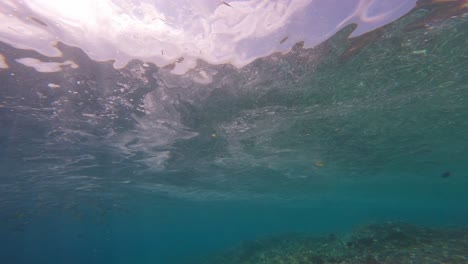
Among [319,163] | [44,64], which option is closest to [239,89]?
[44,64]

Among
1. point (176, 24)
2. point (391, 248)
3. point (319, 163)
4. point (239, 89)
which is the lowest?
point (391, 248)

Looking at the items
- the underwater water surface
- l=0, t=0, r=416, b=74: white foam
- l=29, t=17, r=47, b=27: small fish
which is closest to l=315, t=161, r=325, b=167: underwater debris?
the underwater water surface

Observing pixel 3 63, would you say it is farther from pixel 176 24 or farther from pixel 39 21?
pixel 176 24

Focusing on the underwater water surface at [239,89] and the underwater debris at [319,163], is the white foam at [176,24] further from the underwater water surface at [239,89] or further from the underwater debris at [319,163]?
the underwater debris at [319,163]

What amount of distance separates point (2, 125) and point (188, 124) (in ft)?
33.5

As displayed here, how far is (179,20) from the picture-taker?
29.5ft

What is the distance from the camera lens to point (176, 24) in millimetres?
9141

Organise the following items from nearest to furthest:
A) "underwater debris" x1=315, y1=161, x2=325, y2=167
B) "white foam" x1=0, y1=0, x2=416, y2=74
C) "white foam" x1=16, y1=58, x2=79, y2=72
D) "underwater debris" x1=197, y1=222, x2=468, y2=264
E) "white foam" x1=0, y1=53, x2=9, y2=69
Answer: "white foam" x1=0, y1=0, x2=416, y2=74
"white foam" x1=0, y1=53, x2=9, y2=69
"white foam" x1=16, y1=58, x2=79, y2=72
"underwater debris" x1=197, y1=222, x2=468, y2=264
"underwater debris" x1=315, y1=161, x2=325, y2=167

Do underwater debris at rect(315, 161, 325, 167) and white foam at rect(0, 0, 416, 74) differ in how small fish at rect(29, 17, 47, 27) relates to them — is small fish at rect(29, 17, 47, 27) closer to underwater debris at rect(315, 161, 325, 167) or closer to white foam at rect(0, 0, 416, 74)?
white foam at rect(0, 0, 416, 74)

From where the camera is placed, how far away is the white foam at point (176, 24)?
830cm

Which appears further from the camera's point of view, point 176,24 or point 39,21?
point 176,24

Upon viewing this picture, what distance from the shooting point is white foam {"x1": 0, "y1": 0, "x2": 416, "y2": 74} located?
327 inches

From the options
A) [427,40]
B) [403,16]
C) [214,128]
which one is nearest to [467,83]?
[427,40]

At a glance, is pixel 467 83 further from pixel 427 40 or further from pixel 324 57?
pixel 324 57
